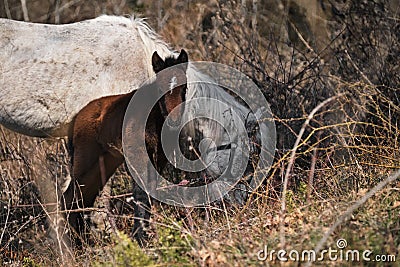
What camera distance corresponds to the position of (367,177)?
3.79m

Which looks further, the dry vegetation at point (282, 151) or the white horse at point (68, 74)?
the white horse at point (68, 74)

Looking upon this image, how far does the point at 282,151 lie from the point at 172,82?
1.07 meters

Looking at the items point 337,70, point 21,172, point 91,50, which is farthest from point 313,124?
point 21,172

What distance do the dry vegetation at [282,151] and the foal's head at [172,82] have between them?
0.77m

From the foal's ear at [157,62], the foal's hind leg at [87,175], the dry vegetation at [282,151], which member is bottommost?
the foal's hind leg at [87,175]

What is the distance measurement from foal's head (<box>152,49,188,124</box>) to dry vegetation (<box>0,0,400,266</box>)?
0.77m

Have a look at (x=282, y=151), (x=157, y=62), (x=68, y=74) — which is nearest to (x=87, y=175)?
(x=68, y=74)

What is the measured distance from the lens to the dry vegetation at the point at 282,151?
2.92 m

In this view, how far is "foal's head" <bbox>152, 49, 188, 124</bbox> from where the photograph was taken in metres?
4.88

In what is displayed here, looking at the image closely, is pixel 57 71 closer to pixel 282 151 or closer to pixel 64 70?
pixel 64 70

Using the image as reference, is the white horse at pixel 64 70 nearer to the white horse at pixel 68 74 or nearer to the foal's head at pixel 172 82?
the white horse at pixel 68 74

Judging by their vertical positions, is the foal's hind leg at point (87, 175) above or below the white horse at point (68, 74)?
below

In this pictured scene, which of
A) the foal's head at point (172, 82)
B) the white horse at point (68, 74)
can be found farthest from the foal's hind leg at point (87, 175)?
the foal's head at point (172, 82)

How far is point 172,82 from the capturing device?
16.3ft
